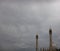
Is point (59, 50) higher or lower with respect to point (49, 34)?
lower

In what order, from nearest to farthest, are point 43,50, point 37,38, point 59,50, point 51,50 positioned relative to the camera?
point 51,50, point 37,38, point 59,50, point 43,50

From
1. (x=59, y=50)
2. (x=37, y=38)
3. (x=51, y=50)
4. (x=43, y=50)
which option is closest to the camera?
(x=51, y=50)

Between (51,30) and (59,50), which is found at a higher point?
(51,30)

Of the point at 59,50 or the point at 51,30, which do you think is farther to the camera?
the point at 59,50

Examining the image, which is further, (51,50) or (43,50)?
(43,50)

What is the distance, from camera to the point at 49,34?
432 ft

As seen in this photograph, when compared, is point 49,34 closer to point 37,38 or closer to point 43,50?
point 37,38

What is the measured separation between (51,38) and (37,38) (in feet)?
67.7

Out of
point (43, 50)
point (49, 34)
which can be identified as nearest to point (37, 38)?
point (49, 34)

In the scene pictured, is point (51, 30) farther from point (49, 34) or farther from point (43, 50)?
point (43, 50)

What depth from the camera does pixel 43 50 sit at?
572 ft

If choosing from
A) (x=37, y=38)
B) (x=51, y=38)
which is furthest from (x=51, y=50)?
(x=37, y=38)

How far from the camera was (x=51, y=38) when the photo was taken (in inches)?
5094

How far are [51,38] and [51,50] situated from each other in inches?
334
